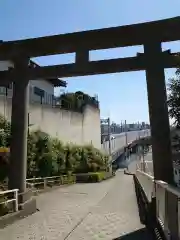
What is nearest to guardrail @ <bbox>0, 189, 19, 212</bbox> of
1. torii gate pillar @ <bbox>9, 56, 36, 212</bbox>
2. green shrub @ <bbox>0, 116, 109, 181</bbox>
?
torii gate pillar @ <bbox>9, 56, 36, 212</bbox>

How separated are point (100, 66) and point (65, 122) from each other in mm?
19562

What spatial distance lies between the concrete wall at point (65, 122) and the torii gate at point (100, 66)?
25.9 feet

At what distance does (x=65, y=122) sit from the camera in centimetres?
3114

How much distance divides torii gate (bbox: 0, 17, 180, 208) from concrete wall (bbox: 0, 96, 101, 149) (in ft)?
25.9

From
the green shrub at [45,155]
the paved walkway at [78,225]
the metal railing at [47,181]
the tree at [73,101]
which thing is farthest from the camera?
the tree at [73,101]

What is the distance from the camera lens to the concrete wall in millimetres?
23500

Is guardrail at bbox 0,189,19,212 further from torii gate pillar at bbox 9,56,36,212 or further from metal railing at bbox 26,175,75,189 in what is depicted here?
metal railing at bbox 26,175,75,189

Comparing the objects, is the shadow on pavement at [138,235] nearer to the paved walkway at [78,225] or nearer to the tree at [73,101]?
the paved walkway at [78,225]

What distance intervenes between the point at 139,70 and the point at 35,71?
4.10 metres

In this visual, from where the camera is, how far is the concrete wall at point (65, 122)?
2350 cm

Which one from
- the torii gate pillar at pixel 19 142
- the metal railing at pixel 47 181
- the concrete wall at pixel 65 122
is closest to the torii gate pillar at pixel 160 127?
the torii gate pillar at pixel 19 142

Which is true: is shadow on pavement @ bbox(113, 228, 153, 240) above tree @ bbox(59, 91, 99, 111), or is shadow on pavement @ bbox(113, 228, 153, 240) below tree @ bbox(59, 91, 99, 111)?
below

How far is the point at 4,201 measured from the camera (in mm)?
10156

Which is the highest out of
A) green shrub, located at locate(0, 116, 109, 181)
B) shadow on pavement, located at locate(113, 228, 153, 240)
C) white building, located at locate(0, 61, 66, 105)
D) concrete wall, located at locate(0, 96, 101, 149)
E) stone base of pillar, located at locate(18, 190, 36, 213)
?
white building, located at locate(0, 61, 66, 105)
